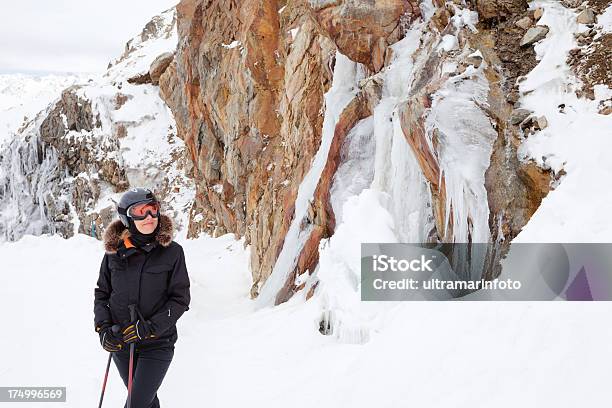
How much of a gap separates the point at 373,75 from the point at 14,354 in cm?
728

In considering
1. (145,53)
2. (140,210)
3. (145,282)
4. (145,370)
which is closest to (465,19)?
(140,210)

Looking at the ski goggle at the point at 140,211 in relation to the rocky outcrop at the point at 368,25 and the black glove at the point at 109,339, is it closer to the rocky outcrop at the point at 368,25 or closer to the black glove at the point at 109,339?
the black glove at the point at 109,339

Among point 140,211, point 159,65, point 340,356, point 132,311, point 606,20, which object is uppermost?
point 159,65

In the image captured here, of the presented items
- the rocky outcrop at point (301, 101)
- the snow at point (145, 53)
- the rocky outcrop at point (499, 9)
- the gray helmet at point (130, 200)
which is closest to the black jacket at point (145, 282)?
the gray helmet at point (130, 200)

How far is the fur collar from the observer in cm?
352

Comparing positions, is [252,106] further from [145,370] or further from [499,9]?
[145,370]

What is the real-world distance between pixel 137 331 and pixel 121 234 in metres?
0.69

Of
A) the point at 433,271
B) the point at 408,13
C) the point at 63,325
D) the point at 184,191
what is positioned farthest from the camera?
the point at 184,191

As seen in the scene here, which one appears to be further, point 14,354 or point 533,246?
point 14,354

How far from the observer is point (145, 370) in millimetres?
3535

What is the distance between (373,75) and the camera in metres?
9.33

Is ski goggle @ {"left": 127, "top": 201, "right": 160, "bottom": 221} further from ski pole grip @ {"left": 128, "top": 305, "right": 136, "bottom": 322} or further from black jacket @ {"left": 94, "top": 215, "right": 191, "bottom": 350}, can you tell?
ski pole grip @ {"left": 128, "top": 305, "right": 136, "bottom": 322}

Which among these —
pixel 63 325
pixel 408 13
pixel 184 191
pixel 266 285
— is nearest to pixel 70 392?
pixel 63 325

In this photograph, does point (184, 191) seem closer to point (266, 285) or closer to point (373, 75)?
point (266, 285)
